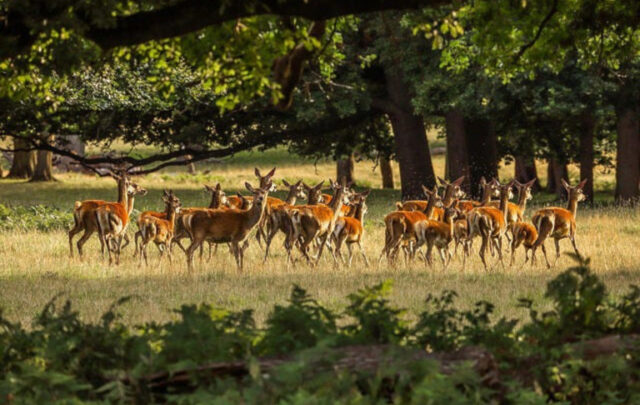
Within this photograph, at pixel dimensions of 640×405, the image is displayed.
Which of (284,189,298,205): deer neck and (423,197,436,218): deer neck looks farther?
(284,189,298,205): deer neck

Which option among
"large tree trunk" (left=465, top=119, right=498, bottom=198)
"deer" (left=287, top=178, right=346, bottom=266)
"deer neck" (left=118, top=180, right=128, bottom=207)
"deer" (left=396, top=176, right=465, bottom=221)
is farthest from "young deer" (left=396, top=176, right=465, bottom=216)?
"large tree trunk" (left=465, top=119, right=498, bottom=198)

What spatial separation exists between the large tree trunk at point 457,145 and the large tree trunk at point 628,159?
3.93 metres

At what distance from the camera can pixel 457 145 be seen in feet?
111

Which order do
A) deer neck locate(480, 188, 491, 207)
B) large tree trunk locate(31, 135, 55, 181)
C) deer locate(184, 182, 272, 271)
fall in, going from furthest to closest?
large tree trunk locate(31, 135, 55, 181) < deer neck locate(480, 188, 491, 207) < deer locate(184, 182, 272, 271)

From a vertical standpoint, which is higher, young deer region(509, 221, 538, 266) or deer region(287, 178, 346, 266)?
deer region(287, 178, 346, 266)

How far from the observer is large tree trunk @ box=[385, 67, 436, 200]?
111 feet

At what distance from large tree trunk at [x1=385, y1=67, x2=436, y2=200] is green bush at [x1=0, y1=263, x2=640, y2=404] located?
2515cm

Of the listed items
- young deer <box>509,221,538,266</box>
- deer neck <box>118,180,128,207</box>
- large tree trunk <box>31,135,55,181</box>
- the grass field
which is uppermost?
large tree trunk <box>31,135,55,181</box>

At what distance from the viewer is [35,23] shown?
32.5 feet

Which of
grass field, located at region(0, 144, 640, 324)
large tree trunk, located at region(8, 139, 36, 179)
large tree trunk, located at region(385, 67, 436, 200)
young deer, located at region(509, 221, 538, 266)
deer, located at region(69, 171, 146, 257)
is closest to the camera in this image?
grass field, located at region(0, 144, 640, 324)

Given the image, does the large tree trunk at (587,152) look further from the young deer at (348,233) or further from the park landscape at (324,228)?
the young deer at (348,233)

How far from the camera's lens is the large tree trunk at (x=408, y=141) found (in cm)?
3372

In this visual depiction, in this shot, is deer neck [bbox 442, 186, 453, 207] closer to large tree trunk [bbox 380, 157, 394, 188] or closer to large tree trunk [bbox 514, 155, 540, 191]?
large tree trunk [bbox 514, 155, 540, 191]

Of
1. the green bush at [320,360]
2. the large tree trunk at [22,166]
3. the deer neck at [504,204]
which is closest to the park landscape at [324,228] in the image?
the green bush at [320,360]
